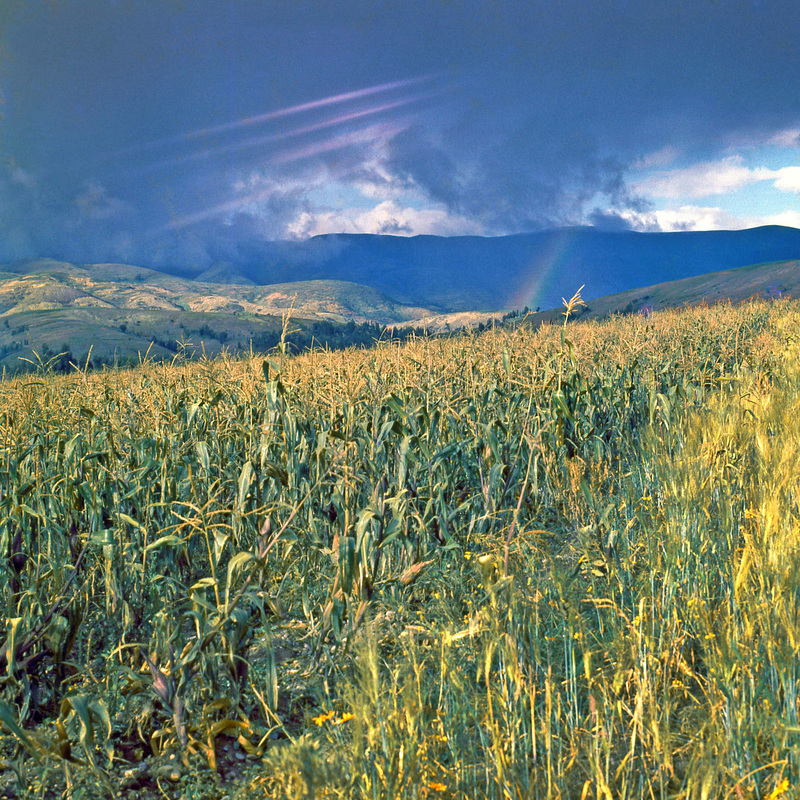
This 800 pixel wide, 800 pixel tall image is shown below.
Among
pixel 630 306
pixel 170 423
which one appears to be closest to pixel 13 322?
pixel 630 306

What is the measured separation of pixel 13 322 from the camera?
13075 centimetres

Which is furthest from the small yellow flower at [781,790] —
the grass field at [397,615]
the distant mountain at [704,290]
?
the distant mountain at [704,290]

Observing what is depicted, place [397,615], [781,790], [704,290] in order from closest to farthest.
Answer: [781,790]
[397,615]
[704,290]

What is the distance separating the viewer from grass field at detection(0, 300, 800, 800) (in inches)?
76.4

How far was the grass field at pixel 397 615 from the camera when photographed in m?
1.94

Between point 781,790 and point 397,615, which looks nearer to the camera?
point 781,790

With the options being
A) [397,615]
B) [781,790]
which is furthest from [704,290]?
[781,790]

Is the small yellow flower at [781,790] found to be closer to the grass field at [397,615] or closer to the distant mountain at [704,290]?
the grass field at [397,615]

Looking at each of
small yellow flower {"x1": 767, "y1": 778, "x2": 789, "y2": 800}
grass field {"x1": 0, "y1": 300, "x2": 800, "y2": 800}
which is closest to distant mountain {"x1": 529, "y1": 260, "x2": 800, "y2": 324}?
grass field {"x1": 0, "y1": 300, "x2": 800, "y2": 800}

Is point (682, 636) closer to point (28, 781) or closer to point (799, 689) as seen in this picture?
point (799, 689)

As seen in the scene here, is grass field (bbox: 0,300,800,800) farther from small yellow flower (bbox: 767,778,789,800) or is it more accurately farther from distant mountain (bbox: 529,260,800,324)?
distant mountain (bbox: 529,260,800,324)

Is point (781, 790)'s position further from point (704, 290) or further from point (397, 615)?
point (704, 290)

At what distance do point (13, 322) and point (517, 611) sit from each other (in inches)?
6275

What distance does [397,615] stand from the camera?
11.0ft
